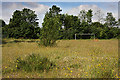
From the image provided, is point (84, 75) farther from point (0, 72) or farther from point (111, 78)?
point (0, 72)

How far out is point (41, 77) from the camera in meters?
4.53

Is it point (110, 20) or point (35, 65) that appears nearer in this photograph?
point (35, 65)

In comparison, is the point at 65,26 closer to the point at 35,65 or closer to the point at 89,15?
the point at 89,15

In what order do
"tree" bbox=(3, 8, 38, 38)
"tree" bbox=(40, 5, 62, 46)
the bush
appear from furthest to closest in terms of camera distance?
"tree" bbox=(3, 8, 38, 38), "tree" bbox=(40, 5, 62, 46), the bush

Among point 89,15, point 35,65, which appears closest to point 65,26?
point 89,15

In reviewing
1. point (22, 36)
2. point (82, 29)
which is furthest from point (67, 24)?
point (22, 36)

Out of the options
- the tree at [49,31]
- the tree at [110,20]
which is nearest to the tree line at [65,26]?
the tree at [110,20]

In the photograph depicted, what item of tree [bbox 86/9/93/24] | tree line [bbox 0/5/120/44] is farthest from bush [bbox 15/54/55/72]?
tree [bbox 86/9/93/24]

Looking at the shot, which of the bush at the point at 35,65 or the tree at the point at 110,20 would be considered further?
the tree at the point at 110,20

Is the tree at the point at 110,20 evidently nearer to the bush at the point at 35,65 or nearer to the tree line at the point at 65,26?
the tree line at the point at 65,26

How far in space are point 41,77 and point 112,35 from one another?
3676cm

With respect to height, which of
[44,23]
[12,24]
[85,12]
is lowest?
[44,23]

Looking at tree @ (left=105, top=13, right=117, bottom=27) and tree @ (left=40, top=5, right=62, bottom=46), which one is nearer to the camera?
tree @ (left=40, top=5, right=62, bottom=46)

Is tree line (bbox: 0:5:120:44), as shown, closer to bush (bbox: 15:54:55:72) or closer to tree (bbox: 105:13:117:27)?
tree (bbox: 105:13:117:27)
